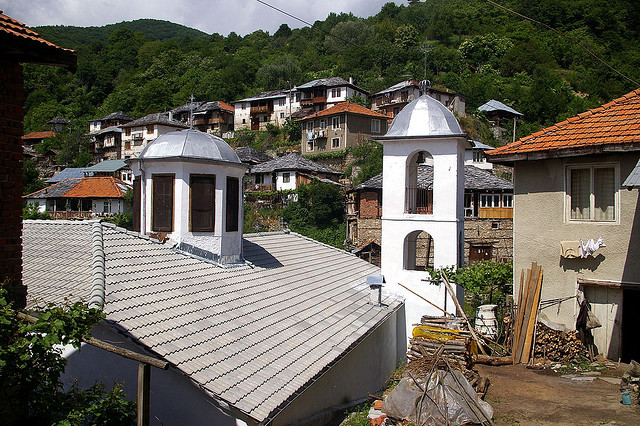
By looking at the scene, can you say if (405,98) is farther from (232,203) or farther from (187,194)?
(187,194)

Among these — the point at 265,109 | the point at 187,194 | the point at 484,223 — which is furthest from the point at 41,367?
the point at 265,109

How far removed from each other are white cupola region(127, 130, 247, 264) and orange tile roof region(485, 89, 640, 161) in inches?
275

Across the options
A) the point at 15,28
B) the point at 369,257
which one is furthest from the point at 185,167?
the point at 369,257

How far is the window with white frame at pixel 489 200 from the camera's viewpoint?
111ft

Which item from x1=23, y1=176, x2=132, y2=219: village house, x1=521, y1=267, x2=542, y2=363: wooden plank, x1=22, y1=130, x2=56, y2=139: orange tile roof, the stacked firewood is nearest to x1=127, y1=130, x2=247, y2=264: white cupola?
x1=521, y1=267, x2=542, y2=363: wooden plank

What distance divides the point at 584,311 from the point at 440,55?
6469 centimetres

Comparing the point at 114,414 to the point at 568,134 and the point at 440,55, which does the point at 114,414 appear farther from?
the point at 440,55

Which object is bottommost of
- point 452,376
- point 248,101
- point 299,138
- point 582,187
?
point 452,376

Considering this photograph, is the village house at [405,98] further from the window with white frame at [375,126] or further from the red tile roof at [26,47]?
the red tile roof at [26,47]

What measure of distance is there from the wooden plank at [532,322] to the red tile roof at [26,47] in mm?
11033

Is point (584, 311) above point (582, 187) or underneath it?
underneath

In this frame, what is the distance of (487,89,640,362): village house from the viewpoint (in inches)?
458

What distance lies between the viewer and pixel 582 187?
1238cm

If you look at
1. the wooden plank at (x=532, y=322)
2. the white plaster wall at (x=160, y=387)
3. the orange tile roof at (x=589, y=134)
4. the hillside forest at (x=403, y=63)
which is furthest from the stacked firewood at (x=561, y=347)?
the hillside forest at (x=403, y=63)
